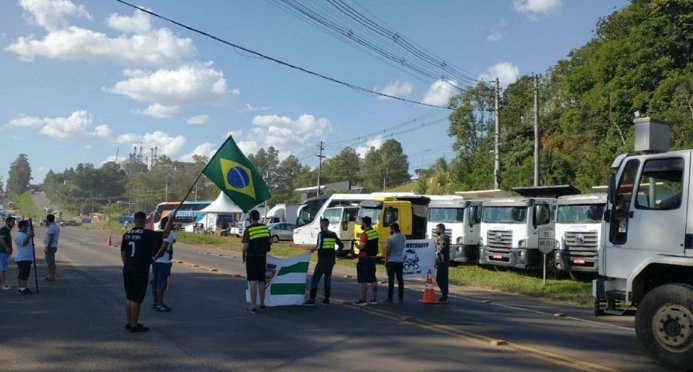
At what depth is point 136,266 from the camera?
31.6 ft

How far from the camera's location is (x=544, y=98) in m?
55.8

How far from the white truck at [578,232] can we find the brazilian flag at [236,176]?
11.3 meters

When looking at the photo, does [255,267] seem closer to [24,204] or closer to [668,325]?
[668,325]

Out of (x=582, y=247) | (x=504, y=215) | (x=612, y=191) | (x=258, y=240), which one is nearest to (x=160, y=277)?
(x=258, y=240)

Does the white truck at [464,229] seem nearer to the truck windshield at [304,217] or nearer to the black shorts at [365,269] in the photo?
the black shorts at [365,269]

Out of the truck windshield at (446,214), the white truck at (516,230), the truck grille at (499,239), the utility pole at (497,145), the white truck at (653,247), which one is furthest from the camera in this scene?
the utility pole at (497,145)

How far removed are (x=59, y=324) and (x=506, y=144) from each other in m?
48.5

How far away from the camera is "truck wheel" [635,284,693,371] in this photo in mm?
7895

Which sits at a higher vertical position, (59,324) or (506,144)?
(506,144)

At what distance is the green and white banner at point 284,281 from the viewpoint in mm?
12453

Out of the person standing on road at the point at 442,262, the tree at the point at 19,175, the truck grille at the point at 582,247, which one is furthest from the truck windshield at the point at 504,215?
the tree at the point at 19,175

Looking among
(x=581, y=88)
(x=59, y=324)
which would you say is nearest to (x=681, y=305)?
(x=59, y=324)

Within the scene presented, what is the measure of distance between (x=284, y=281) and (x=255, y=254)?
4.13 ft

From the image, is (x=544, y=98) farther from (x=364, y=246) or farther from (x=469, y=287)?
(x=364, y=246)
